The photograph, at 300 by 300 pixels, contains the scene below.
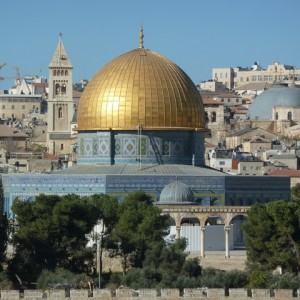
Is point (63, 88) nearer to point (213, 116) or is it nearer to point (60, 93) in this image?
point (60, 93)

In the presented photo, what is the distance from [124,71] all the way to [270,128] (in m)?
62.3

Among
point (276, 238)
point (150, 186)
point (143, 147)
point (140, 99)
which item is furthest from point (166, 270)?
point (140, 99)

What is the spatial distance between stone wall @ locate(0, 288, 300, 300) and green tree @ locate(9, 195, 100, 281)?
828cm

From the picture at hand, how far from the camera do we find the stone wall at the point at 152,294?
45.7 m

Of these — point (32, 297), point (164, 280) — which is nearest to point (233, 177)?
point (164, 280)

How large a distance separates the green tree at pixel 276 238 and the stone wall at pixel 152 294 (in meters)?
10.6

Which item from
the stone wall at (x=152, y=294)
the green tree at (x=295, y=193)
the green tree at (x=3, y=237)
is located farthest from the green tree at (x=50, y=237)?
the green tree at (x=295, y=193)

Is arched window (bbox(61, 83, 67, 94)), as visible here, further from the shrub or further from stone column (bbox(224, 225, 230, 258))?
the shrub

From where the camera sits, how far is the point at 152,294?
4612 centimetres

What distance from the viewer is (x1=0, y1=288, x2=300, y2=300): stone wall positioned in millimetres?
45719

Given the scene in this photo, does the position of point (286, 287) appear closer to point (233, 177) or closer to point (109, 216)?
point (109, 216)

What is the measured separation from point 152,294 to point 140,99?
29.0m

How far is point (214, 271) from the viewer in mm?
55312

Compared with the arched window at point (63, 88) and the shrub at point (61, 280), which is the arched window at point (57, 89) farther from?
the shrub at point (61, 280)
